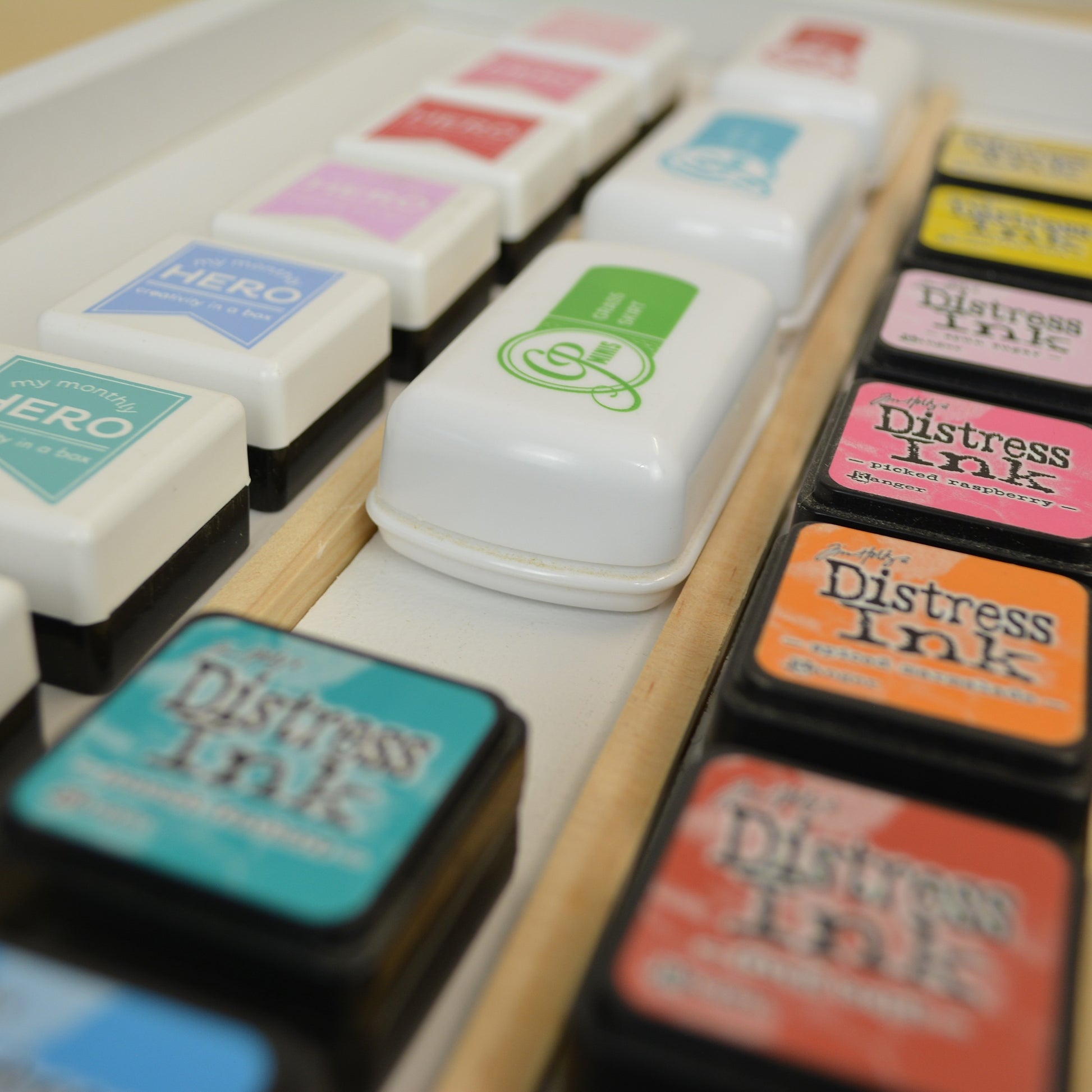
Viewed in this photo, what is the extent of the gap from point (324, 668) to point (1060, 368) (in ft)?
2.04

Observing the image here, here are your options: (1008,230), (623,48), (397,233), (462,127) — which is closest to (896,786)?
(397,233)

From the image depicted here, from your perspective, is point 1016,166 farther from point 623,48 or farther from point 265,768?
point 265,768

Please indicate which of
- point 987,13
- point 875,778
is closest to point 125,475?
point 875,778

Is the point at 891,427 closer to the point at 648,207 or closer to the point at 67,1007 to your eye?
the point at 648,207

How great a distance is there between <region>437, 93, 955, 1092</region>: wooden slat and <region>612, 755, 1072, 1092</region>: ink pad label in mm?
91

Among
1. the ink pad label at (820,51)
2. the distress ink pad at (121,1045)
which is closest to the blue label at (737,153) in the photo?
the ink pad label at (820,51)

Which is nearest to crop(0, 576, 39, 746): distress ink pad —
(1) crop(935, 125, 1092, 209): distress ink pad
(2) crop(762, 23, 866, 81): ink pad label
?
(1) crop(935, 125, 1092, 209): distress ink pad

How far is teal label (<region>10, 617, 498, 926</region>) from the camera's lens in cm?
50

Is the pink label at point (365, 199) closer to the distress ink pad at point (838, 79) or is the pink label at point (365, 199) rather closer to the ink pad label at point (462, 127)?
the ink pad label at point (462, 127)

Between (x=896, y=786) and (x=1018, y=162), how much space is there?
91 cm

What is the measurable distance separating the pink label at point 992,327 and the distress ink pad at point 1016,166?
22 centimetres

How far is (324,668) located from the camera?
60cm

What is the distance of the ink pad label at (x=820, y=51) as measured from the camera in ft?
4.75

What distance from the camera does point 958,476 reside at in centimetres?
79
